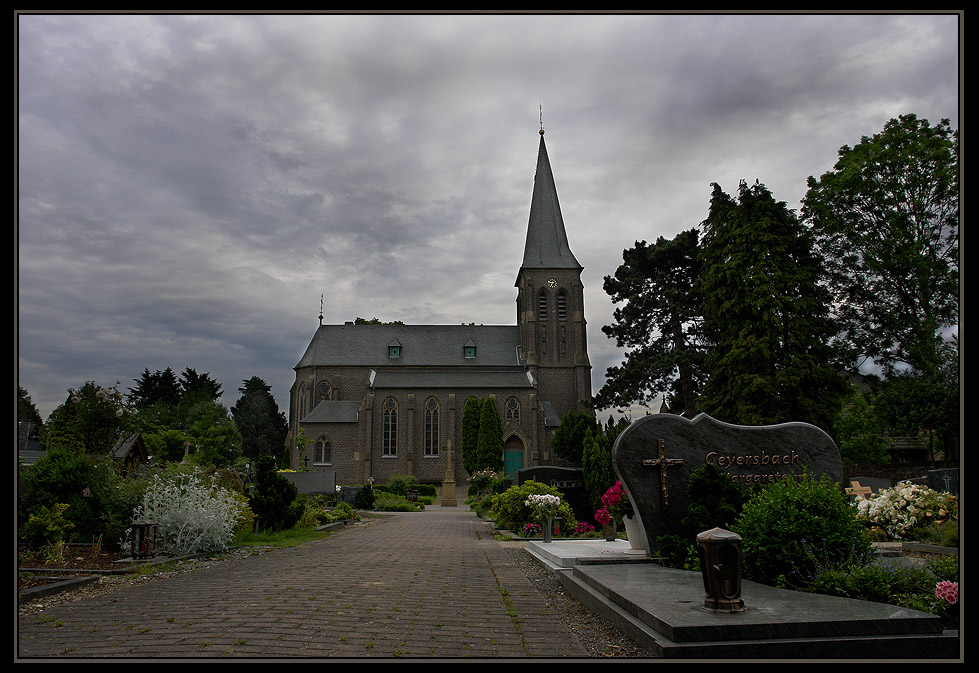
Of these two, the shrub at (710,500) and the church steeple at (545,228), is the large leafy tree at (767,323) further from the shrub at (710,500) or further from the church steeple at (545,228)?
the church steeple at (545,228)

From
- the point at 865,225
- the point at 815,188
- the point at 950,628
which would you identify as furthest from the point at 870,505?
the point at 815,188

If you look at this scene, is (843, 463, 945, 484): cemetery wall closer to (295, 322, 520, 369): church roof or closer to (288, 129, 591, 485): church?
(288, 129, 591, 485): church

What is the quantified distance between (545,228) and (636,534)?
44452mm

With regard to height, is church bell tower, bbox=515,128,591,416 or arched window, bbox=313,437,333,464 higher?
church bell tower, bbox=515,128,591,416

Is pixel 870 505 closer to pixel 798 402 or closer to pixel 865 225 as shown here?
pixel 798 402

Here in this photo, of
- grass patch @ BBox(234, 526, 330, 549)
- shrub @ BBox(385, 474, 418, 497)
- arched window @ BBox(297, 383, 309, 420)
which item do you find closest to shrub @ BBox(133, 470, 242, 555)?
grass patch @ BBox(234, 526, 330, 549)

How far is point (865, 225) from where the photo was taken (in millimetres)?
24281

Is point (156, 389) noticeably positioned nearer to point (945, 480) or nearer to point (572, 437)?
point (572, 437)

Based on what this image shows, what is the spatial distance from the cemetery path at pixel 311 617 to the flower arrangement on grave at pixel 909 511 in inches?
277

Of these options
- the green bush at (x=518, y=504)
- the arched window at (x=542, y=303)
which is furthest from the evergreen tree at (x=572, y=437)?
the green bush at (x=518, y=504)

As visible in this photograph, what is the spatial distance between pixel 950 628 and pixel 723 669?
2.71m

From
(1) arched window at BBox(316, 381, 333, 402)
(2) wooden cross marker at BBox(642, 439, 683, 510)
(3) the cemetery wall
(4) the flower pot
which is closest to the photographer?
(2) wooden cross marker at BBox(642, 439, 683, 510)

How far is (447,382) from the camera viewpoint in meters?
50.5

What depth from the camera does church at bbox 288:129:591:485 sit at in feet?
158
